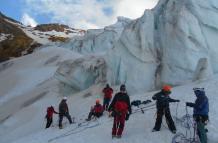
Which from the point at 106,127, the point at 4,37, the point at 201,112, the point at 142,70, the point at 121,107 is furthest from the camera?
the point at 4,37

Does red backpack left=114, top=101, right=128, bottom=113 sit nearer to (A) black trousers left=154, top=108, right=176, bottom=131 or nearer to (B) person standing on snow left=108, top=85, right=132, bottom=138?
(B) person standing on snow left=108, top=85, right=132, bottom=138

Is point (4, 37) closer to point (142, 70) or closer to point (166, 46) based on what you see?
point (142, 70)

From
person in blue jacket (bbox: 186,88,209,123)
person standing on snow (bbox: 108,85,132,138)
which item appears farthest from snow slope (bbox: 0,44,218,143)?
person in blue jacket (bbox: 186,88,209,123)

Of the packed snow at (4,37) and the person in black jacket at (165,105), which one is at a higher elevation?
the packed snow at (4,37)

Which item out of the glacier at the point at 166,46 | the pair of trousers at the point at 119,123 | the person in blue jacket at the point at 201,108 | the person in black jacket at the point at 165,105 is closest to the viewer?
the person in blue jacket at the point at 201,108

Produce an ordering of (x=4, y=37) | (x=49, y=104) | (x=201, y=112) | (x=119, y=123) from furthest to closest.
Result: (x=4, y=37)
(x=49, y=104)
(x=119, y=123)
(x=201, y=112)

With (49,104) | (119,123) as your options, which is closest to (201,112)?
(119,123)

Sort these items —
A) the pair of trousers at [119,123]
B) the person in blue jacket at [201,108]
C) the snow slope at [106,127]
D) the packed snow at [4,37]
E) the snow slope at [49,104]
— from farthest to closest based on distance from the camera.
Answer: the packed snow at [4,37] → the snow slope at [49,104] → the pair of trousers at [119,123] → the snow slope at [106,127] → the person in blue jacket at [201,108]

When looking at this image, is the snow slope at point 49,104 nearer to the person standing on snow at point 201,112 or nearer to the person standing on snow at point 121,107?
the person standing on snow at point 121,107

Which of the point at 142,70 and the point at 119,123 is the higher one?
the point at 142,70

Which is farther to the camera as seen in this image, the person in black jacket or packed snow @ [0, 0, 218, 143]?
packed snow @ [0, 0, 218, 143]

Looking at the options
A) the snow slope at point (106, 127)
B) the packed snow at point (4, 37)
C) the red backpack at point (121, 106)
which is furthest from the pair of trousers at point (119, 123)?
the packed snow at point (4, 37)

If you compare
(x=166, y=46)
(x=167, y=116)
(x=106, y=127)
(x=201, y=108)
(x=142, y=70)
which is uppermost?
(x=166, y=46)

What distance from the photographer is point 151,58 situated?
116 ft
